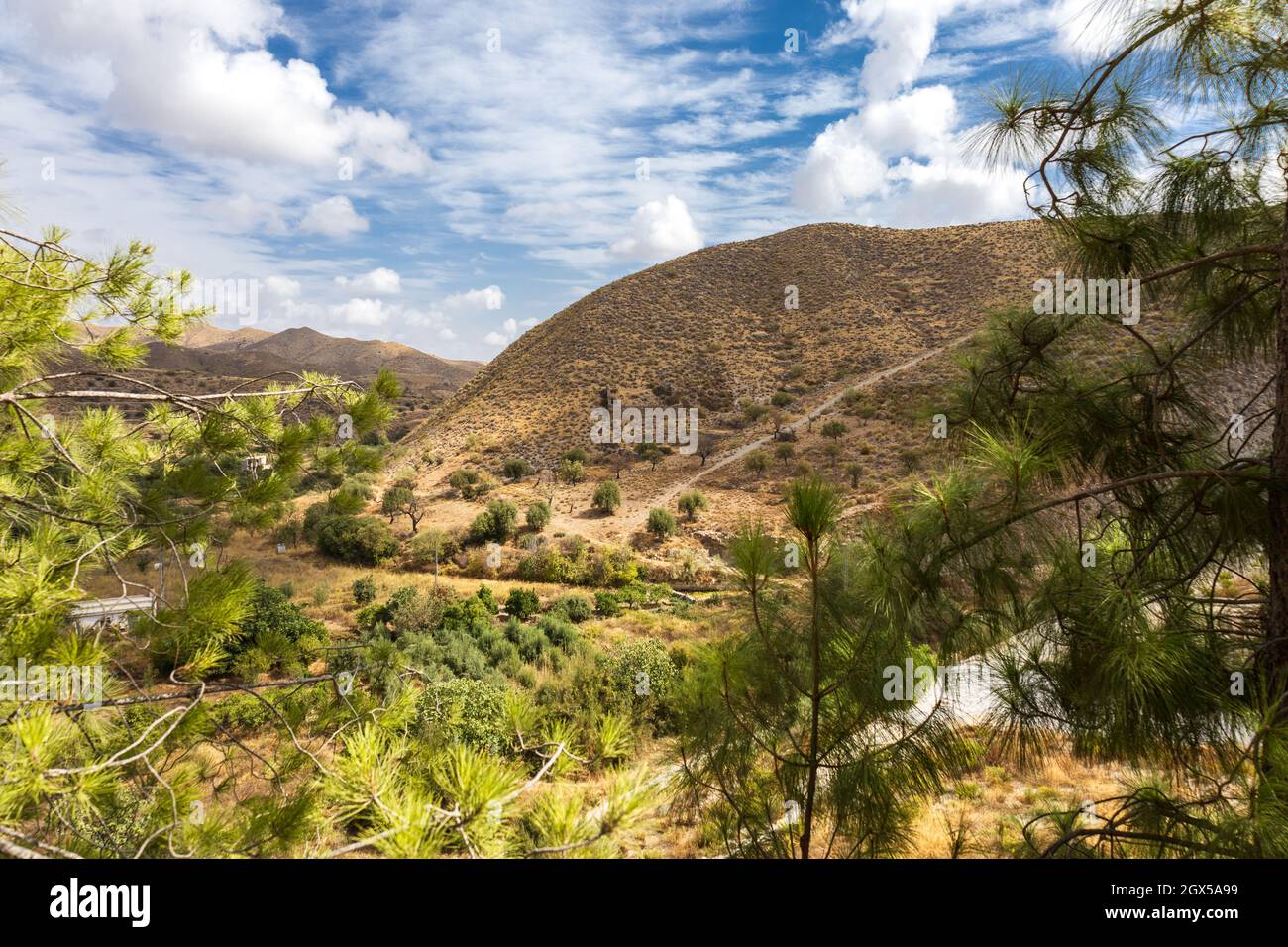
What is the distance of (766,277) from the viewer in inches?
1772

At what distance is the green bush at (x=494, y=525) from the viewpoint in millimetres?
20062

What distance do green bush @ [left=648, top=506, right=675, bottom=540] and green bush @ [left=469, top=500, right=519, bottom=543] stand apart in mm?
4653

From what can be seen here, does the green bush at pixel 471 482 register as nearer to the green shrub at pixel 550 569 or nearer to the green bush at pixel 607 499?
the green bush at pixel 607 499

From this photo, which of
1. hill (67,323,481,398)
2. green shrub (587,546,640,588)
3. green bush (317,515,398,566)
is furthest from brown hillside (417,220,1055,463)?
hill (67,323,481,398)

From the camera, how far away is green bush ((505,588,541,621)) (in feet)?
46.6

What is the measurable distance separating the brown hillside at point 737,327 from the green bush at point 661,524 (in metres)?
9.94

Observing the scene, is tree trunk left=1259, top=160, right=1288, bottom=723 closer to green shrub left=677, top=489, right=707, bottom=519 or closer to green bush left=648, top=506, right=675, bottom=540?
green bush left=648, top=506, right=675, bottom=540

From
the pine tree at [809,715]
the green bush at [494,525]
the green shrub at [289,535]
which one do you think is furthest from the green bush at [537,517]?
the pine tree at [809,715]

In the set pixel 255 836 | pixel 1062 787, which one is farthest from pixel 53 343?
pixel 1062 787
